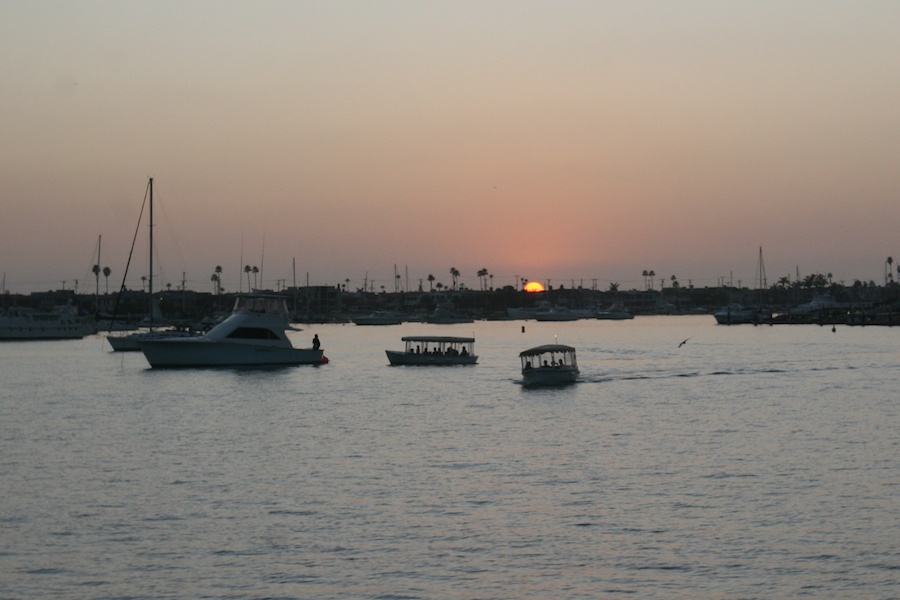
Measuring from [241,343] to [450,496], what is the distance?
57.4 metres

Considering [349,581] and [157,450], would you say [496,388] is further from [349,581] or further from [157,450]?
[349,581]

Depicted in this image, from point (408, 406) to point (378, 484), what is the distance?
2794cm

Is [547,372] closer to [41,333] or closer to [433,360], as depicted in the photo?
[433,360]

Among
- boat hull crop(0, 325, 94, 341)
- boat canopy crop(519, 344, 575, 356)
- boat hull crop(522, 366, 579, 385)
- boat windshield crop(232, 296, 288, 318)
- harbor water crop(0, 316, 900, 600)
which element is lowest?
harbor water crop(0, 316, 900, 600)

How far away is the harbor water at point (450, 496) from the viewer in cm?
2600

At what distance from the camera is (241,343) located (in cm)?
9019

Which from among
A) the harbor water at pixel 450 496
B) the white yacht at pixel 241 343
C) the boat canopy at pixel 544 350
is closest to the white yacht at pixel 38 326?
the white yacht at pixel 241 343

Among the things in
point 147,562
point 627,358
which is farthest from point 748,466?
point 627,358

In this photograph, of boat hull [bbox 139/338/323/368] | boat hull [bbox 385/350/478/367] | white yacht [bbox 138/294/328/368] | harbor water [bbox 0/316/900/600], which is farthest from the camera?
boat hull [bbox 385/350/478/367]

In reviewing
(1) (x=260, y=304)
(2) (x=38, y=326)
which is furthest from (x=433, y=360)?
(2) (x=38, y=326)

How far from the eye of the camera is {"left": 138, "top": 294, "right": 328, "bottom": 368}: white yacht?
294 ft

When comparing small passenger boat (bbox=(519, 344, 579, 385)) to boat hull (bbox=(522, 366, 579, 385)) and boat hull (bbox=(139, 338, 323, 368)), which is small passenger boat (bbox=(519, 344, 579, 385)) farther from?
boat hull (bbox=(139, 338, 323, 368))

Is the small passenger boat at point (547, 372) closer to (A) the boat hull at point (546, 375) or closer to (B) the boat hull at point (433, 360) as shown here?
(A) the boat hull at point (546, 375)

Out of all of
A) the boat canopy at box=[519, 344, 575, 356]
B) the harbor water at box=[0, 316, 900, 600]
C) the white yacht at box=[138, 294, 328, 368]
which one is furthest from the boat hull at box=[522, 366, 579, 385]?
the white yacht at box=[138, 294, 328, 368]
